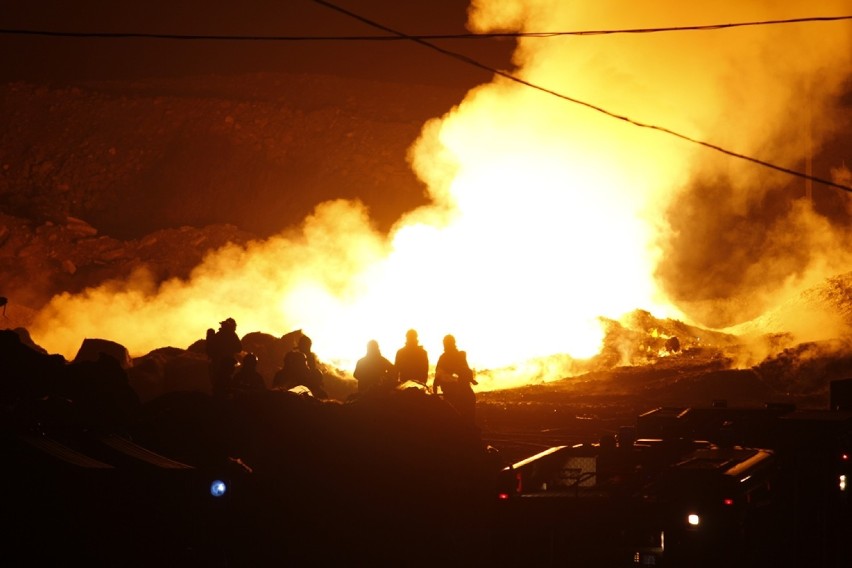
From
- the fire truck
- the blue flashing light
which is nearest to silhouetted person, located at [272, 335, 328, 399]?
the fire truck

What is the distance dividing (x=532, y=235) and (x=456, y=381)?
14381 millimetres

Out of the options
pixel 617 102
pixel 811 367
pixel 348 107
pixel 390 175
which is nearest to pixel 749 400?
pixel 811 367

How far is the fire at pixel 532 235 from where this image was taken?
94.2ft

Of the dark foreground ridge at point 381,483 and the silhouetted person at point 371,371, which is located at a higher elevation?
the silhouetted person at point 371,371

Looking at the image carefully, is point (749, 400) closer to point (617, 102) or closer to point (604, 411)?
point (604, 411)

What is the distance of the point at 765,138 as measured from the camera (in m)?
37.8

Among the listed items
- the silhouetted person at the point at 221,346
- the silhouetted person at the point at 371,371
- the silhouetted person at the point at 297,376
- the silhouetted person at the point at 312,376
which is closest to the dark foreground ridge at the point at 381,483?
the silhouetted person at the point at 371,371

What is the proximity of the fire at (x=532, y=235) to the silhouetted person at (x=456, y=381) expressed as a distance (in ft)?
34.2

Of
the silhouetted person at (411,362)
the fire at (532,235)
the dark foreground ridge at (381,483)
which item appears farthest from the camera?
the fire at (532,235)

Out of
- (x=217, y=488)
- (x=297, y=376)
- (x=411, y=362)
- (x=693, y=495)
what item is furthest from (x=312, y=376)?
(x=693, y=495)

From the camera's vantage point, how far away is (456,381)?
16.0 metres

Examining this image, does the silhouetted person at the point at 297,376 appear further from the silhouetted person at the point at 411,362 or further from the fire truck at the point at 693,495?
the fire truck at the point at 693,495

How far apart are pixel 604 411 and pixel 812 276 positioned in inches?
656

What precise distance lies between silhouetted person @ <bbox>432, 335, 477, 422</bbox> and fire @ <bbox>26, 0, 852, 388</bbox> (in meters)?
10.4
